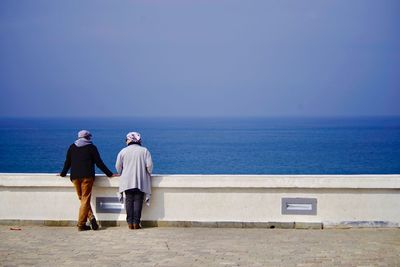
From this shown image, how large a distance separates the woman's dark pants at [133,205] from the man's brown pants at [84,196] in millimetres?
560

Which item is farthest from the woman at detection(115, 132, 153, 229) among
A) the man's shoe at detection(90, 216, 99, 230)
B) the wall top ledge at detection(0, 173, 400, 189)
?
the man's shoe at detection(90, 216, 99, 230)

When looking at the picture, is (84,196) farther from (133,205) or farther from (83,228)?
(133,205)

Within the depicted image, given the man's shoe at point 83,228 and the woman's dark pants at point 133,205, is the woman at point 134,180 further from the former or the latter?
the man's shoe at point 83,228

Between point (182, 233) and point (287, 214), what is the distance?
166 centimetres

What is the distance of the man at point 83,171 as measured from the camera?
34.8ft

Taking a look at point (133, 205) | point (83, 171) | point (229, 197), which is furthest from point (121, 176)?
point (229, 197)

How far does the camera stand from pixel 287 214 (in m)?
10.7

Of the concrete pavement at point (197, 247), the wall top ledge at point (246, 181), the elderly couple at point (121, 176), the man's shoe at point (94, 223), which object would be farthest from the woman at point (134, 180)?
the man's shoe at point (94, 223)

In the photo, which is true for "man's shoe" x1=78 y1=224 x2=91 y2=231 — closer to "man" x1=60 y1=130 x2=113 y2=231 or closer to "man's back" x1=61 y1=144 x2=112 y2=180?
"man" x1=60 y1=130 x2=113 y2=231

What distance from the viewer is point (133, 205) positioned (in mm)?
10719

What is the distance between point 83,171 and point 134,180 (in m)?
0.79

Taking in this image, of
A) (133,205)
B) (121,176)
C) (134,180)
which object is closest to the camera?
(134,180)

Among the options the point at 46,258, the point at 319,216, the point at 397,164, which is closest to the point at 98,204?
the point at 46,258

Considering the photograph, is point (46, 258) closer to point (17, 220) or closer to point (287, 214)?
point (17, 220)
